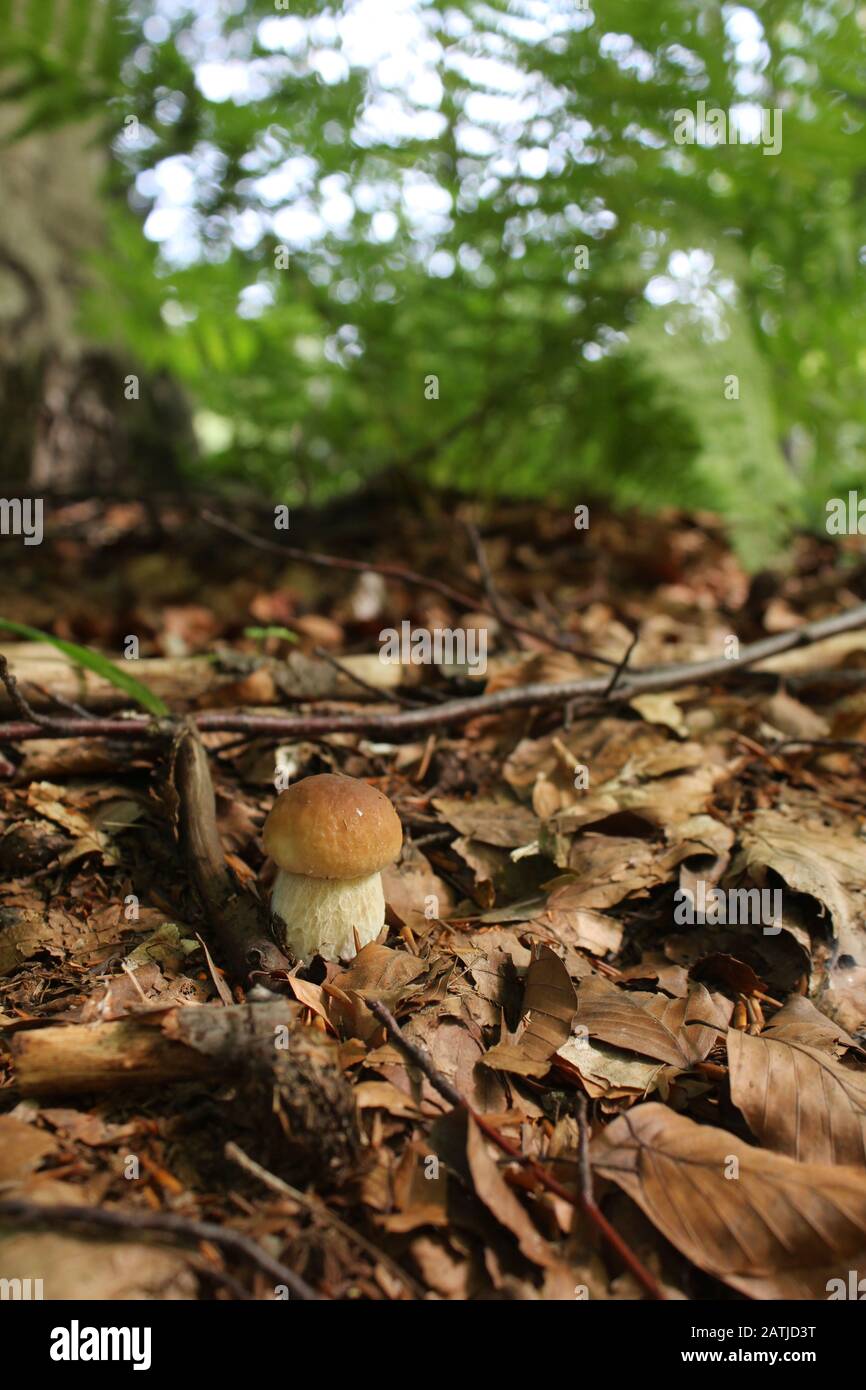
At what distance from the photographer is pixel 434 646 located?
12.1ft

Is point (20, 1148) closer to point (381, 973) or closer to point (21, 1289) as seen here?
point (21, 1289)

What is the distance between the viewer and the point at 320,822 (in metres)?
2.12

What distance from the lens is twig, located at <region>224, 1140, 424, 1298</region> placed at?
1496 mm

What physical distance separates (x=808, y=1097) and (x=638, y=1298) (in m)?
0.61

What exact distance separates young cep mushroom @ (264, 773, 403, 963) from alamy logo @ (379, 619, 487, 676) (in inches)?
50.4

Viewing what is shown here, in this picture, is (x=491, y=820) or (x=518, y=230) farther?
(x=518, y=230)

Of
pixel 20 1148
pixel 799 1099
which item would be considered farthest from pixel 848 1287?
pixel 20 1148

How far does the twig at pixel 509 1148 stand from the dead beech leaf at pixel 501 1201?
5 cm

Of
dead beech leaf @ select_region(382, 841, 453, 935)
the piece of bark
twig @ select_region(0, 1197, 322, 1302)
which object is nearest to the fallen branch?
dead beech leaf @ select_region(382, 841, 453, 935)

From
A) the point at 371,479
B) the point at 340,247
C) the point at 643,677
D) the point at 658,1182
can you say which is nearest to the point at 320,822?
the point at 658,1182

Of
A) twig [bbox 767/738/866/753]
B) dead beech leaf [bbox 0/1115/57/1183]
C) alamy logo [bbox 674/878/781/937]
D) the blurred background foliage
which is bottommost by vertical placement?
dead beech leaf [bbox 0/1115/57/1183]

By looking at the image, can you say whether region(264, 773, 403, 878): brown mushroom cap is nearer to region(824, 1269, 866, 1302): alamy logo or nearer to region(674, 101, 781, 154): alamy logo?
region(824, 1269, 866, 1302): alamy logo

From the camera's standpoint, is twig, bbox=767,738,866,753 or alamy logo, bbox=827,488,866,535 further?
alamy logo, bbox=827,488,866,535

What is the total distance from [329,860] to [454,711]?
1010mm
